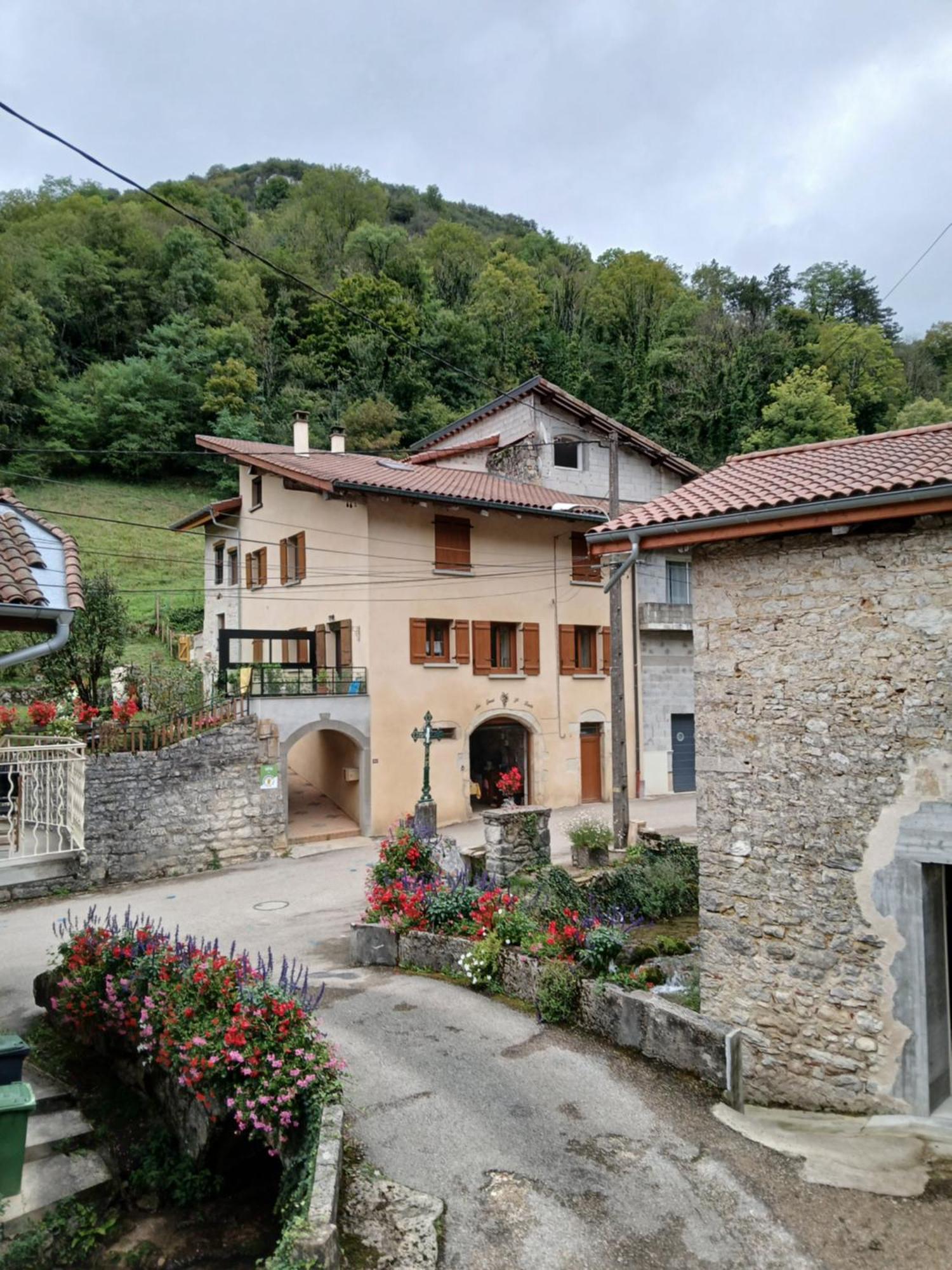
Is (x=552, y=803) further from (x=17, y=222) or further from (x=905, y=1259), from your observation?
(x=17, y=222)

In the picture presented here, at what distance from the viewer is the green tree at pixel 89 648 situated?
1903 cm

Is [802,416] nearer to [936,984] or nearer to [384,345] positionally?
[384,345]

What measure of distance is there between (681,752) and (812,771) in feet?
59.2

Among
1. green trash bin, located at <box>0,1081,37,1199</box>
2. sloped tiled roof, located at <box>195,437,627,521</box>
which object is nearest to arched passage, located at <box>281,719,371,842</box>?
sloped tiled roof, located at <box>195,437,627,521</box>

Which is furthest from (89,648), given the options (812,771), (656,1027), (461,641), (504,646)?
(812,771)

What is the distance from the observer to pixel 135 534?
35438 millimetres

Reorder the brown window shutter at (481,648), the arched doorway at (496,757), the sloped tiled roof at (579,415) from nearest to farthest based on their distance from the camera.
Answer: the brown window shutter at (481,648) < the arched doorway at (496,757) < the sloped tiled roof at (579,415)

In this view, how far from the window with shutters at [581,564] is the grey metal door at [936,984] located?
54.2ft

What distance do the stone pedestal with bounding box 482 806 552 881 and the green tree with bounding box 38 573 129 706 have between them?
38.4ft

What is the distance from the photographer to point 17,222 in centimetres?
5156

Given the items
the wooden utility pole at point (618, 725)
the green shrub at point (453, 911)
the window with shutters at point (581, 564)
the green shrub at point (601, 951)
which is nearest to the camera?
the green shrub at point (601, 951)

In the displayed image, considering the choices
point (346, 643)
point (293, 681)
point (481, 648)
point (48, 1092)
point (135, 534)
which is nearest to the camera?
point (48, 1092)

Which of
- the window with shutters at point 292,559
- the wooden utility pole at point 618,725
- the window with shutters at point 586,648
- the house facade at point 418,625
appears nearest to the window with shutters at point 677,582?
the house facade at point 418,625

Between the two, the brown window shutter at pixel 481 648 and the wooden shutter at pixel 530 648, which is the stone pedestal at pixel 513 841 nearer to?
the brown window shutter at pixel 481 648
